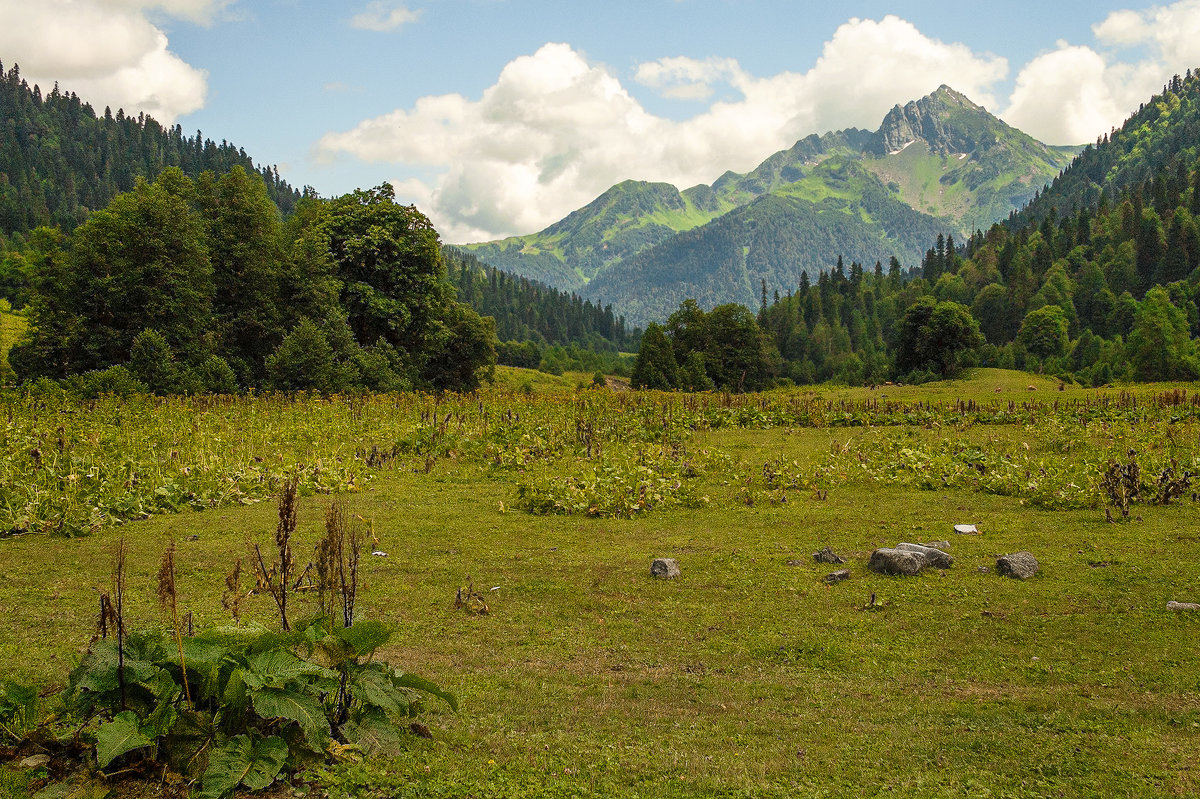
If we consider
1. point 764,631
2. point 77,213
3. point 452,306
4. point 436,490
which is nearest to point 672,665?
point 764,631

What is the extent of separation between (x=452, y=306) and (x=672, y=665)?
44.6 m

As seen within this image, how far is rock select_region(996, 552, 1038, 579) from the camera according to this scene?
31.6ft

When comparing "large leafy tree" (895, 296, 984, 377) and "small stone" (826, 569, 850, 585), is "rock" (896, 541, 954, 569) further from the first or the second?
"large leafy tree" (895, 296, 984, 377)

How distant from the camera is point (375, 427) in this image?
909 inches

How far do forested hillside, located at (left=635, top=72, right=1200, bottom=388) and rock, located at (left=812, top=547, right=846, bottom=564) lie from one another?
59.1 metres

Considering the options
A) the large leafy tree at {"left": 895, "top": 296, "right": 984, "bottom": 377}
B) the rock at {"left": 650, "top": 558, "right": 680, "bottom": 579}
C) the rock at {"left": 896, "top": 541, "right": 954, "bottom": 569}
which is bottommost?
the rock at {"left": 650, "top": 558, "right": 680, "bottom": 579}

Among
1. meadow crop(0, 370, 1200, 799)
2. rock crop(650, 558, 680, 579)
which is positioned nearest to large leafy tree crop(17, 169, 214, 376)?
meadow crop(0, 370, 1200, 799)

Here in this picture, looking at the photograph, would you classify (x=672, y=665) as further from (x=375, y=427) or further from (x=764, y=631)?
(x=375, y=427)

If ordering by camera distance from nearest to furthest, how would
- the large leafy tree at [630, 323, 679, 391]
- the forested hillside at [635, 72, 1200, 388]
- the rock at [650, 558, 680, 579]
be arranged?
the rock at [650, 558, 680, 579] < the large leafy tree at [630, 323, 679, 391] < the forested hillside at [635, 72, 1200, 388]

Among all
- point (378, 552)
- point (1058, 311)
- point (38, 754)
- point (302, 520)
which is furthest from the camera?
point (1058, 311)

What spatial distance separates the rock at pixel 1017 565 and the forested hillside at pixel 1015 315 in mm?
60052

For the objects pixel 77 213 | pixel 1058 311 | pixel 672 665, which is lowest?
pixel 672 665

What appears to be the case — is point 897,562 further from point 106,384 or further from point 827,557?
point 106,384

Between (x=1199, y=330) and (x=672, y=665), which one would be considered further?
(x=1199, y=330)
